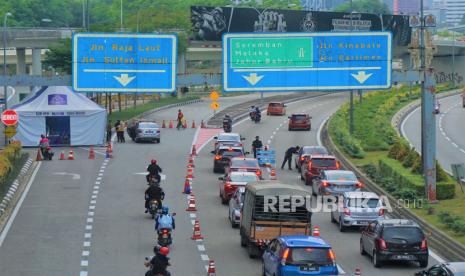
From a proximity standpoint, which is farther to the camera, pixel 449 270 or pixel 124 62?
pixel 124 62

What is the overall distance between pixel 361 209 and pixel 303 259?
9.50 m

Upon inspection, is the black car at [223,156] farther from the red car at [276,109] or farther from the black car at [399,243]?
the red car at [276,109]

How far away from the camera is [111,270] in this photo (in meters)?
28.0

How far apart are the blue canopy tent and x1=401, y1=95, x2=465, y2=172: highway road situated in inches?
733

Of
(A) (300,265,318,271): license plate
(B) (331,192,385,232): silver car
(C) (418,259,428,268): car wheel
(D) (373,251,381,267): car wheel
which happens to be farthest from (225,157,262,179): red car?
(A) (300,265,318,271): license plate

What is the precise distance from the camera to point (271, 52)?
45094 mm

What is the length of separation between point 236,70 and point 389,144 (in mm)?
17220

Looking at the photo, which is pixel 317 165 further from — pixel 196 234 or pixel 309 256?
pixel 309 256

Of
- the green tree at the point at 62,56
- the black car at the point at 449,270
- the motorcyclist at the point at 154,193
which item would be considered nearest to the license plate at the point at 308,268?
the black car at the point at 449,270

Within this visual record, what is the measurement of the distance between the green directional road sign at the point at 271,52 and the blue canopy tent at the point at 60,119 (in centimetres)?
1672

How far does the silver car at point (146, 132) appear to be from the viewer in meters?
63.4

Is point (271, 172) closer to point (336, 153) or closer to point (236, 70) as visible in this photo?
point (236, 70)

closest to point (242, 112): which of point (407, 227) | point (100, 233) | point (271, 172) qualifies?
point (271, 172)

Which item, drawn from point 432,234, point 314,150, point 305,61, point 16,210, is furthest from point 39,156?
point 432,234
